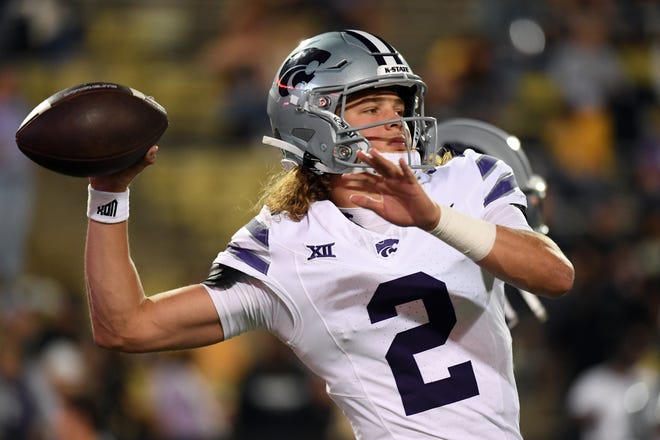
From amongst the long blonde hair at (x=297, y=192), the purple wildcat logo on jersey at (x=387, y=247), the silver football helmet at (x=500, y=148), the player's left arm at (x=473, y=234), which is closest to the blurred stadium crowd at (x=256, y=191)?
the silver football helmet at (x=500, y=148)

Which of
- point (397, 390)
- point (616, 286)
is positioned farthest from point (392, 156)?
point (616, 286)

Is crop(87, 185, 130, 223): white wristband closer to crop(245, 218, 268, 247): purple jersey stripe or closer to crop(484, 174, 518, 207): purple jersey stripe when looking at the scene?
crop(245, 218, 268, 247): purple jersey stripe

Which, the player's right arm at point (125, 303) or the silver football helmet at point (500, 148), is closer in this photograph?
the player's right arm at point (125, 303)

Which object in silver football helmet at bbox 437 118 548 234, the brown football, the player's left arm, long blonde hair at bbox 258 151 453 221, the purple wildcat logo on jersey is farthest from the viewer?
silver football helmet at bbox 437 118 548 234

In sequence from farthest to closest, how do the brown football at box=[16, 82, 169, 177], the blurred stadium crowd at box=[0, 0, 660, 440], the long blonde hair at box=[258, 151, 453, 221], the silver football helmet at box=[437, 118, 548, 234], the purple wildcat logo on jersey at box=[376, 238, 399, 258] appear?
the blurred stadium crowd at box=[0, 0, 660, 440] → the silver football helmet at box=[437, 118, 548, 234] → the long blonde hair at box=[258, 151, 453, 221] → the purple wildcat logo on jersey at box=[376, 238, 399, 258] → the brown football at box=[16, 82, 169, 177]

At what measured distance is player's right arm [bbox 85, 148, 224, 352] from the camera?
2.78m

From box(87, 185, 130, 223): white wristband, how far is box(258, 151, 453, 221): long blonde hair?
0.39 metres

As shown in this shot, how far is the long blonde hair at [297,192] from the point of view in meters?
2.94

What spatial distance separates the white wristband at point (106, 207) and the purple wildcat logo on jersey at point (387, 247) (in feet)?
1.99

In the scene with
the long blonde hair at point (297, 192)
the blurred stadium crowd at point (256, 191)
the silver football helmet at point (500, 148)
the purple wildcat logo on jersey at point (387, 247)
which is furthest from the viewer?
the blurred stadium crowd at point (256, 191)

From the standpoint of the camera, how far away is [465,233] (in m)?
2.54

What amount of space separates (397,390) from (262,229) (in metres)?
0.51

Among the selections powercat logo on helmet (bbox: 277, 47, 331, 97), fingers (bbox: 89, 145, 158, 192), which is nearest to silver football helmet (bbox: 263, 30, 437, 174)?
powercat logo on helmet (bbox: 277, 47, 331, 97)

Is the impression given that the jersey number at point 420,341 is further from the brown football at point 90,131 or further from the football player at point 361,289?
A: the brown football at point 90,131
